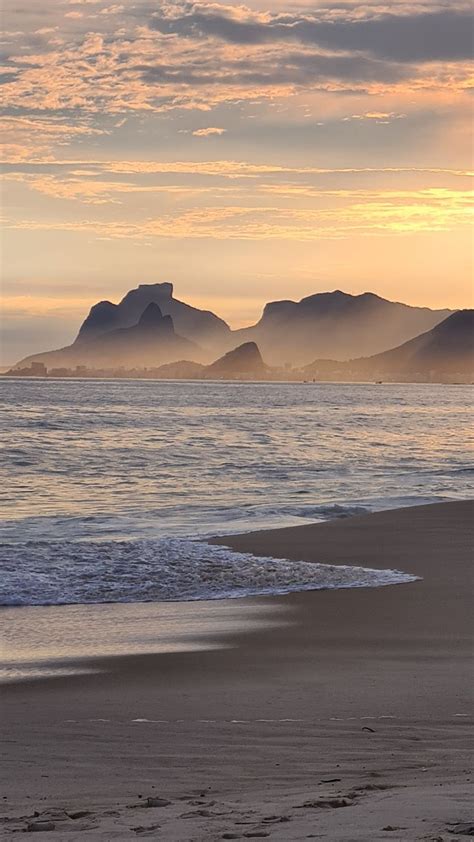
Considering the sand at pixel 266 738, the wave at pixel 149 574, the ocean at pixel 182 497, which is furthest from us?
the ocean at pixel 182 497

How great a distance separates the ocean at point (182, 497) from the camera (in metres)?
13.2

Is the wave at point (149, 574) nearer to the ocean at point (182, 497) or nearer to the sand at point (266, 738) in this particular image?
the ocean at point (182, 497)

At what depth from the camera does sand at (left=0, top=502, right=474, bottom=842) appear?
4.91m

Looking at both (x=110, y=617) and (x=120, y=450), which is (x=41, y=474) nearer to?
(x=120, y=450)

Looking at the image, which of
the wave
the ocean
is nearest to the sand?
the wave

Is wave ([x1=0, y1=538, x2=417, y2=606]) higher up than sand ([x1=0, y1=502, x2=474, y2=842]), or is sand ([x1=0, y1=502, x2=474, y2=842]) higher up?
sand ([x1=0, y1=502, x2=474, y2=842])

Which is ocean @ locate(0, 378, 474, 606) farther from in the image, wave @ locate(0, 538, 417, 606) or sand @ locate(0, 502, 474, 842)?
sand @ locate(0, 502, 474, 842)

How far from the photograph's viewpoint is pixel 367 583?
43.4 ft

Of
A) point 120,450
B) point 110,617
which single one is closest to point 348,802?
point 110,617

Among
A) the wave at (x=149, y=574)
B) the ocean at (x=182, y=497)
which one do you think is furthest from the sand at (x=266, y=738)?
the ocean at (x=182, y=497)

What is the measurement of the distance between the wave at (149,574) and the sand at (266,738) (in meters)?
2.06

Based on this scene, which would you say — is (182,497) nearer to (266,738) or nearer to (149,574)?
(149,574)

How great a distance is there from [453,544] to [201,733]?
35.5 feet

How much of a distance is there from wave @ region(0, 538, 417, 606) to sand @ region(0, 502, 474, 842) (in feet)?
6.76
